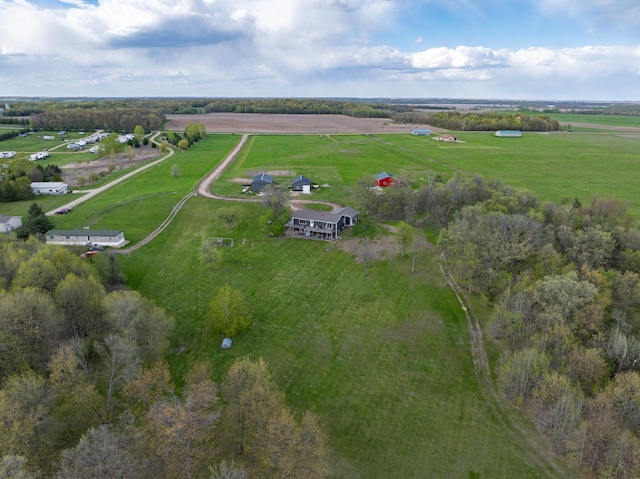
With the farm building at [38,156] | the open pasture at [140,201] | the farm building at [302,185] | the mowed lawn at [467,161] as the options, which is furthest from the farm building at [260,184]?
the farm building at [38,156]

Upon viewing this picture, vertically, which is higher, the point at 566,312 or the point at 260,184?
the point at 260,184

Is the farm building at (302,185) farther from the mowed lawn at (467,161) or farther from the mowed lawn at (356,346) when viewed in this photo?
the mowed lawn at (356,346)

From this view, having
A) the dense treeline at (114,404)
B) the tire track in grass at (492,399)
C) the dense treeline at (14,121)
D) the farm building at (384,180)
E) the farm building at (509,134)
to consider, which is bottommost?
the tire track in grass at (492,399)

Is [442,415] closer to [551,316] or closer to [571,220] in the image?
[551,316]

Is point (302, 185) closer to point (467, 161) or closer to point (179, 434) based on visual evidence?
point (467, 161)

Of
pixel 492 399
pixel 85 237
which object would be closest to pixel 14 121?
pixel 85 237

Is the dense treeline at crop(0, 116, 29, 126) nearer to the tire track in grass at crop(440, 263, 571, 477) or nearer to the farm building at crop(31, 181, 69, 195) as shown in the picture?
the farm building at crop(31, 181, 69, 195)
